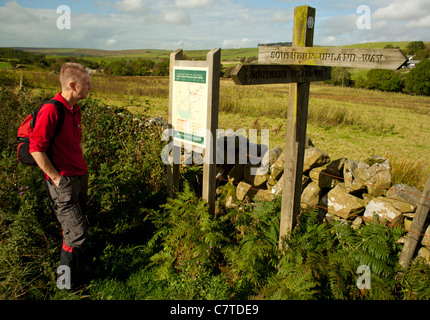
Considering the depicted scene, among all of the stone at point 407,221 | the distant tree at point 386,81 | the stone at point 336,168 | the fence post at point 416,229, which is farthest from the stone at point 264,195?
the distant tree at point 386,81

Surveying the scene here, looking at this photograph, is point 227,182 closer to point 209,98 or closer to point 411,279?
point 209,98

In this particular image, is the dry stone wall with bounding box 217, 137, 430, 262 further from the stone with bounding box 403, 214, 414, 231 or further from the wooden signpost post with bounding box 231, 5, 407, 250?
the wooden signpost post with bounding box 231, 5, 407, 250

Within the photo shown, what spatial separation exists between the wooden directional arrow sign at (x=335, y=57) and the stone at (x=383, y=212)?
1.75 metres

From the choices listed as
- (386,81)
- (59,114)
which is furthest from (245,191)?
(386,81)

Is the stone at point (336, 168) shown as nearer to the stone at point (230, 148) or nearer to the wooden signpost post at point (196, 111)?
the stone at point (230, 148)

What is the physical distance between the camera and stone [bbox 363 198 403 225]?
3.68 m

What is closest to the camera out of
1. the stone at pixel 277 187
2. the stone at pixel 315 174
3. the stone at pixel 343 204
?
the stone at pixel 343 204

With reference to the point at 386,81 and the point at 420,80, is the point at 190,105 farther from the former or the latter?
the point at 420,80

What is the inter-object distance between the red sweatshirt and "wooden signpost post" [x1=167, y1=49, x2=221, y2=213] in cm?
138

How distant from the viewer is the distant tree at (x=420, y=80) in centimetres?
4831

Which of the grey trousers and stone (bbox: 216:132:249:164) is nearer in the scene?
the grey trousers

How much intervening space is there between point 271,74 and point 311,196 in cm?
193

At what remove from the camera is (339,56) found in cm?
299

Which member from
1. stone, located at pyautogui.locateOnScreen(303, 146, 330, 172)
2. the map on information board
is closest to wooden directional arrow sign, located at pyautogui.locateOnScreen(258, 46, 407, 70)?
the map on information board
